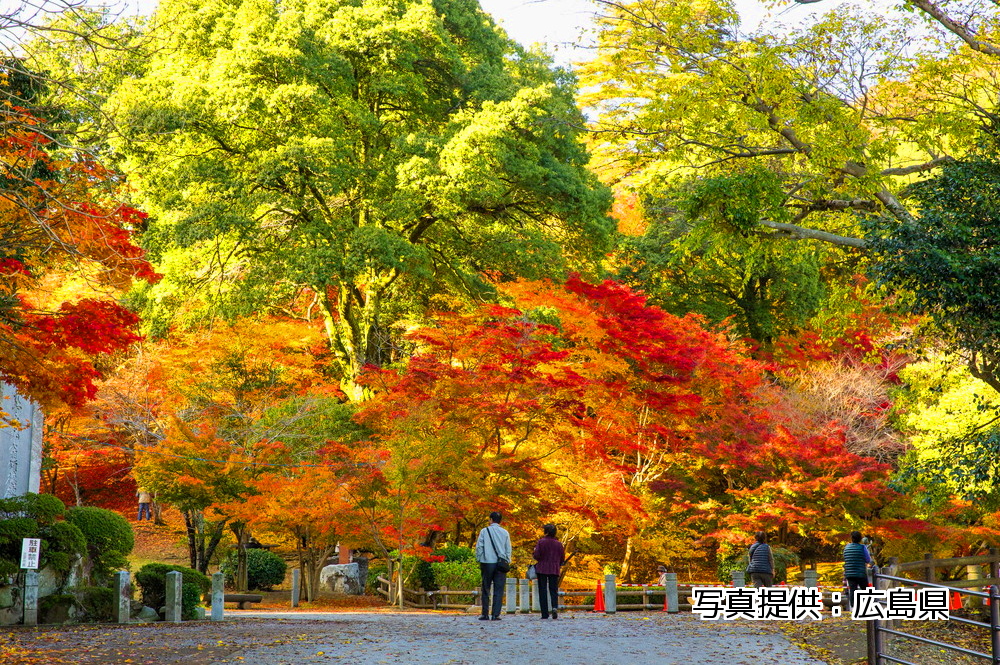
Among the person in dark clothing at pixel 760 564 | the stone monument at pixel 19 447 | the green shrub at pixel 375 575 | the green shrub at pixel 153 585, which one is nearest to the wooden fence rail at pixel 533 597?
the green shrub at pixel 375 575

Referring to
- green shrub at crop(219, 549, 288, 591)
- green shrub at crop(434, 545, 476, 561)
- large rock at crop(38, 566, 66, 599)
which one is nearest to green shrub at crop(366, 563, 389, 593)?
green shrub at crop(434, 545, 476, 561)

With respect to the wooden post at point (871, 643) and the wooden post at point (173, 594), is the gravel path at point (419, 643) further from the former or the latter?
the wooden post at point (173, 594)

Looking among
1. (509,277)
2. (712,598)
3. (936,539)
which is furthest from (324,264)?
(936,539)

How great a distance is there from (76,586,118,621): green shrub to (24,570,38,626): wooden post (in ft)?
2.35

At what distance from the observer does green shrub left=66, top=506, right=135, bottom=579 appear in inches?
595

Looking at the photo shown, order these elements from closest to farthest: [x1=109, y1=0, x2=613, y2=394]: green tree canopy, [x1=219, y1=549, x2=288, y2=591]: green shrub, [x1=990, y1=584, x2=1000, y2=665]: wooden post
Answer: [x1=990, y1=584, x2=1000, y2=665]: wooden post
[x1=109, y1=0, x2=613, y2=394]: green tree canopy
[x1=219, y1=549, x2=288, y2=591]: green shrub

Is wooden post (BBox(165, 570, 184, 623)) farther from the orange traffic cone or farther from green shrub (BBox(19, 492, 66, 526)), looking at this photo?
the orange traffic cone

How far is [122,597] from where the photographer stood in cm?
Answer: 1401

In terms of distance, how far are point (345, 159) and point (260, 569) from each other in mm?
11991

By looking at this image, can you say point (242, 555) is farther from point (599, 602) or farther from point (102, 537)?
point (599, 602)

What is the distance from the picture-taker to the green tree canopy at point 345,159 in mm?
20047

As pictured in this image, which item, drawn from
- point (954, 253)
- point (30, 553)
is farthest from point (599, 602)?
point (954, 253)

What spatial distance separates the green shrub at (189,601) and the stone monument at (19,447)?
3.06 m

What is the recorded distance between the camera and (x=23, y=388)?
1182 cm
